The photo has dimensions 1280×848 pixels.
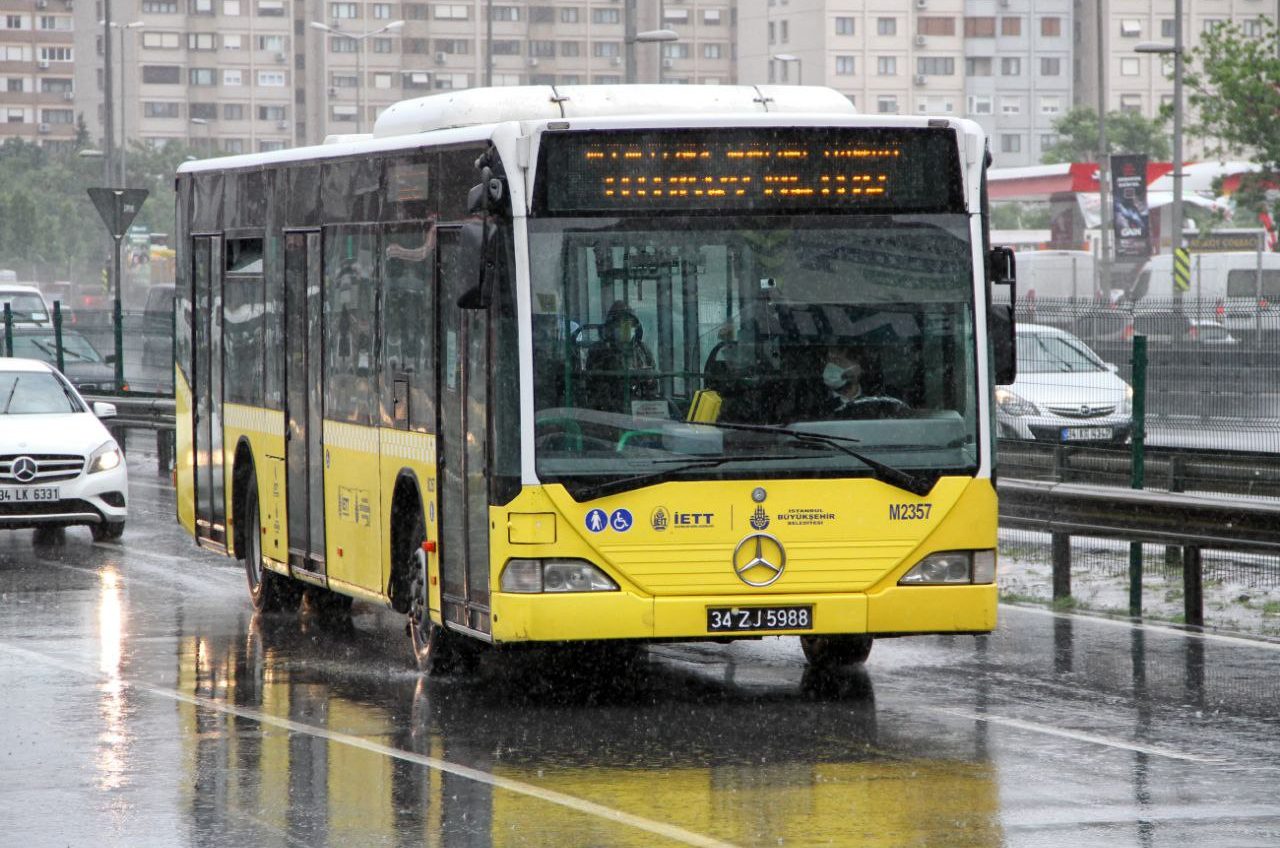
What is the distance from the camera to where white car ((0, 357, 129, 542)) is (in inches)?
739

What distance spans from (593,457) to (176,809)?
269cm

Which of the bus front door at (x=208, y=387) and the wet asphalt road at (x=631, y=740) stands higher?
the bus front door at (x=208, y=387)

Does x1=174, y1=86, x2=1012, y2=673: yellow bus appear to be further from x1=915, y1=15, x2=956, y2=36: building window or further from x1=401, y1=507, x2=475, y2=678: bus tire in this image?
x1=915, y1=15, x2=956, y2=36: building window

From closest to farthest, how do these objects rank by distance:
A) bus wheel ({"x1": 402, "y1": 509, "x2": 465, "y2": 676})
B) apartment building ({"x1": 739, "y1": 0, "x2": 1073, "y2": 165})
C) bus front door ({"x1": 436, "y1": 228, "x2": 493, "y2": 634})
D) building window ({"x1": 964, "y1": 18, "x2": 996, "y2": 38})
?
1. bus front door ({"x1": 436, "y1": 228, "x2": 493, "y2": 634})
2. bus wheel ({"x1": 402, "y1": 509, "x2": 465, "y2": 676})
3. apartment building ({"x1": 739, "y1": 0, "x2": 1073, "y2": 165})
4. building window ({"x1": 964, "y1": 18, "x2": 996, "y2": 38})

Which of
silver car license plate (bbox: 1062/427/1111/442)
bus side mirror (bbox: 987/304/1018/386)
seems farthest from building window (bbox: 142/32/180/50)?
bus side mirror (bbox: 987/304/1018/386)

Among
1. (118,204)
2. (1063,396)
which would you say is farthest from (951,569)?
(118,204)

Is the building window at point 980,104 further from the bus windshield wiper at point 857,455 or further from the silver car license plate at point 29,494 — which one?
the bus windshield wiper at point 857,455

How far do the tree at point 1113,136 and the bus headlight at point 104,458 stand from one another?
84.9 metres

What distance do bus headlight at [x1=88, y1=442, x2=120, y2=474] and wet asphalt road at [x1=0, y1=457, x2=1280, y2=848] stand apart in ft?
15.3

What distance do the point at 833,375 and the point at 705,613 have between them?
114cm

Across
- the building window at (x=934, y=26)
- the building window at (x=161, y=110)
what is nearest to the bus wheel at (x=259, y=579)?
the building window at (x=934, y=26)

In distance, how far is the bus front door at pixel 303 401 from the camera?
13539 millimetres

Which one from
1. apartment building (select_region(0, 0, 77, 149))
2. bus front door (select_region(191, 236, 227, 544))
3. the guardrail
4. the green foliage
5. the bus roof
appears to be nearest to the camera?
the bus roof

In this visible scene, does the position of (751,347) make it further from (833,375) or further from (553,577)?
(553,577)
